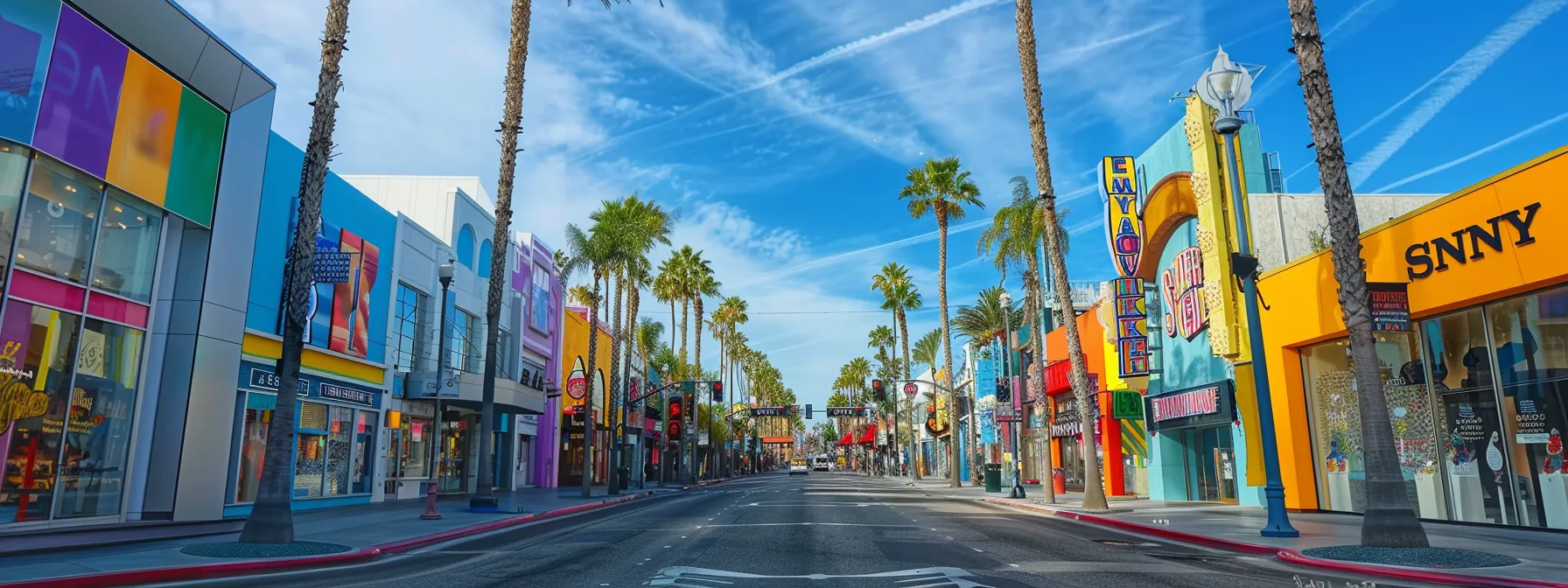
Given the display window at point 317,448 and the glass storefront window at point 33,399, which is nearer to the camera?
the glass storefront window at point 33,399

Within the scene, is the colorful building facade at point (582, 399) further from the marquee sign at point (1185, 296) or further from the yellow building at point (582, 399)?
the marquee sign at point (1185, 296)

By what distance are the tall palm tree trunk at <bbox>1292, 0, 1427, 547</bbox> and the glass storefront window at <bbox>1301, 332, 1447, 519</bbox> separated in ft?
14.9

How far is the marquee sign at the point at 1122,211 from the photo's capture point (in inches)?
1188

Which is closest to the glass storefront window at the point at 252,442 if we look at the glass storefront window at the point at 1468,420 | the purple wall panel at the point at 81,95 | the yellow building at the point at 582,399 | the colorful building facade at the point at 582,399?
the purple wall panel at the point at 81,95

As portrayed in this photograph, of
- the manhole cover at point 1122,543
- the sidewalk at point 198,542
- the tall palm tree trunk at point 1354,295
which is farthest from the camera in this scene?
the manhole cover at point 1122,543

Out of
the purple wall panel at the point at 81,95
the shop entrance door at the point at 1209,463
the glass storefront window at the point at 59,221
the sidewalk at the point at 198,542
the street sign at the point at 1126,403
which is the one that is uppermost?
the purple wall panel at the point at 81,95

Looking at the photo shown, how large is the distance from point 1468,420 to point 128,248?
26762 millimetres

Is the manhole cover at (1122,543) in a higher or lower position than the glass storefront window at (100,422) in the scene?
lower

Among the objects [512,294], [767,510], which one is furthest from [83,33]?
[512,294]

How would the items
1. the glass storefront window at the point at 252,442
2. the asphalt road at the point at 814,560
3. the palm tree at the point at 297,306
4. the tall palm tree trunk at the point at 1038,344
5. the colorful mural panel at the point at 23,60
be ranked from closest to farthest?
1. the asphalt road at the point at 814,560
2. the palm tree at the point at 297,306
3. the colorful mural panel at the point at 23,60
4. the glass storefront window at the point at 252,442
5. the tall palm tree trunk at the point at 1038,344

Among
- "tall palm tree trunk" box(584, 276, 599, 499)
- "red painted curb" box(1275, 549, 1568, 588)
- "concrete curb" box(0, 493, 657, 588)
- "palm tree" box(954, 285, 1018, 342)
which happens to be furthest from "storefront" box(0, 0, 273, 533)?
"palm tree" box(954, 285, 1018, 342)

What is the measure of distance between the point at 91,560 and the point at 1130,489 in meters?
33.8

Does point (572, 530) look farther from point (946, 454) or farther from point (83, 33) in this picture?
point (946, 454)

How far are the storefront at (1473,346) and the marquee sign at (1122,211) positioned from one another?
8.13 metres
